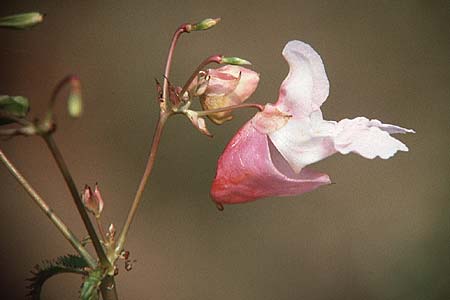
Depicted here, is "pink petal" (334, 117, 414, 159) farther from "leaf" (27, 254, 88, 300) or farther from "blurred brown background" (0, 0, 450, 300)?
"blurred brown background" (0, 0, 450, 300)

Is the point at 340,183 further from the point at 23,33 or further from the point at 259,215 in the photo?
the point at 23,33

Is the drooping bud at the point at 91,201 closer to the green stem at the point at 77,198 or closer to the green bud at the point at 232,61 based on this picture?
the green stem at the point at 77,198

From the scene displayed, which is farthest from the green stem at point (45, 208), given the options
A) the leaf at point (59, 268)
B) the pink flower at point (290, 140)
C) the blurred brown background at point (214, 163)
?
the blurred brown background at point (214, 163)

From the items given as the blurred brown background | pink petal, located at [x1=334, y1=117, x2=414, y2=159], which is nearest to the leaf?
pink petal, located at [x1=334, y1=117, x2=414, y2=159]

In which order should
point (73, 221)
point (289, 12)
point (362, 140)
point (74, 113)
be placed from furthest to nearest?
point (289, 12) < point (73, 221) < point (362, 140) < point (74, 113)

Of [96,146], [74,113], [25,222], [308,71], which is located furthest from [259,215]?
[74,113]

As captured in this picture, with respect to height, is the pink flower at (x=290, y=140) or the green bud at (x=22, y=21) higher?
the green bud at (x=22, y=21)
